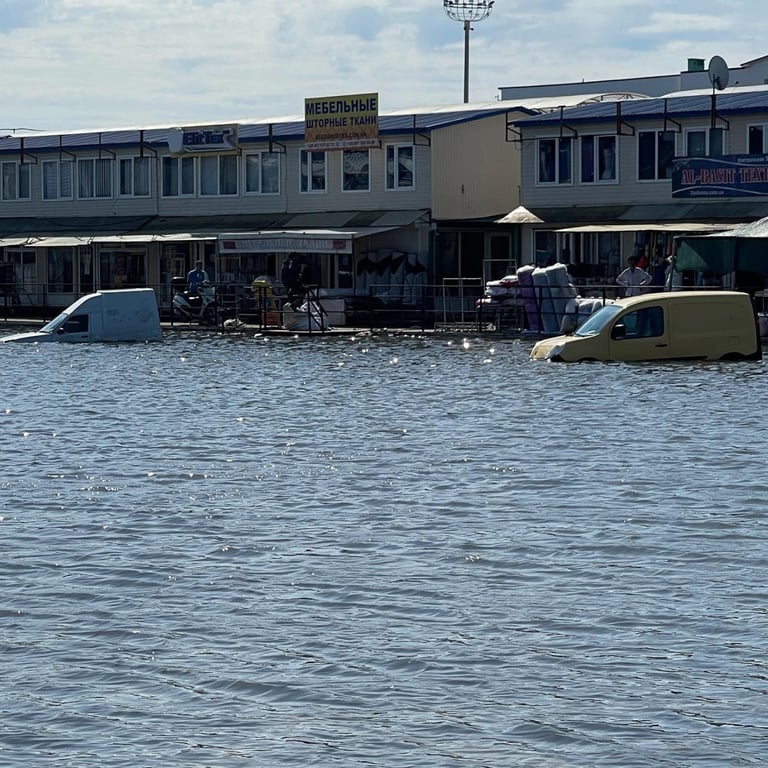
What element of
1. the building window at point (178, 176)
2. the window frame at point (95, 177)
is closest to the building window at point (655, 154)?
the building window at point (178, 176)

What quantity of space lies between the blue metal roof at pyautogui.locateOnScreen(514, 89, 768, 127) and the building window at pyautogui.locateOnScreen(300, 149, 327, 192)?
8505 millimetres

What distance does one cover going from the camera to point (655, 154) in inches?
2188

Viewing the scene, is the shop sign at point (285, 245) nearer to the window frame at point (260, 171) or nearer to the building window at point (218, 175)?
the window frame at point (260, 171)

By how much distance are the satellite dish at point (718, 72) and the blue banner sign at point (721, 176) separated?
8.90 feet

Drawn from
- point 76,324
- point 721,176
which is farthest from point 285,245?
point 721,176

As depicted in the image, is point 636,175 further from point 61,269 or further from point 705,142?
point 61,269

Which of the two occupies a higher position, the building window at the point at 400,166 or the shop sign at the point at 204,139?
the shop sign at the point at 204,139

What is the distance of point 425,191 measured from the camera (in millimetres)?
60750

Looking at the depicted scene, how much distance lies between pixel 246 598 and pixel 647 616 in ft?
9.33

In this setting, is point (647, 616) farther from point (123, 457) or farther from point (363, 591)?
point (123, 457)

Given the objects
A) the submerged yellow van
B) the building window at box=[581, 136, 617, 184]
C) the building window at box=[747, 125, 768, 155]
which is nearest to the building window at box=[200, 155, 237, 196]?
the building window at box=[581, 136, 617, 184]

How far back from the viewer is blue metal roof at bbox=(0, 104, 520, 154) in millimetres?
61000

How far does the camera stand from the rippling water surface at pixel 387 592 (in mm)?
9711

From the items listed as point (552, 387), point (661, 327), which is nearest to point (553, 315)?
point (661, 327)
